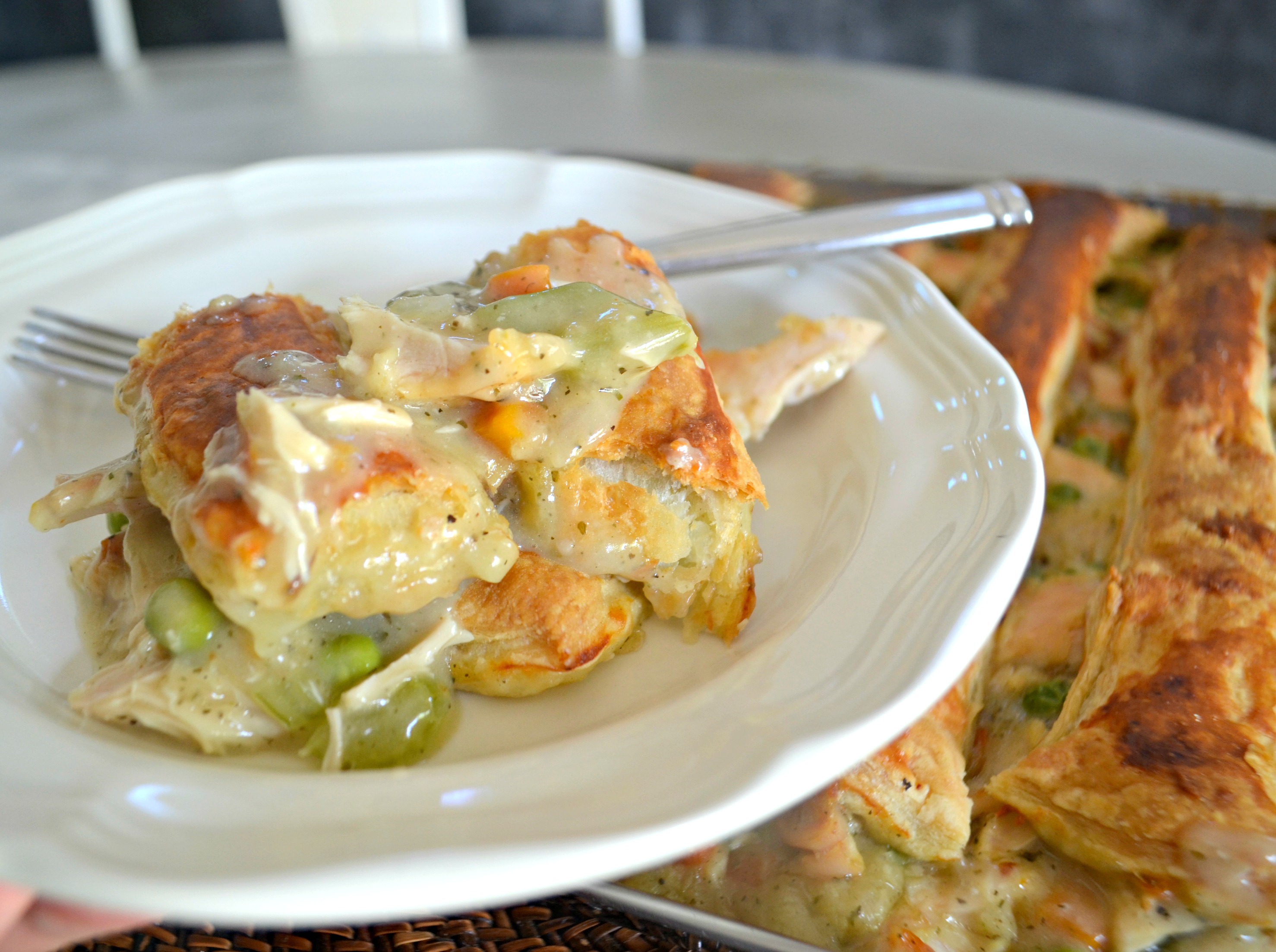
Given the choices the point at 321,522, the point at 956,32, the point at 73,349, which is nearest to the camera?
the point at 321,522

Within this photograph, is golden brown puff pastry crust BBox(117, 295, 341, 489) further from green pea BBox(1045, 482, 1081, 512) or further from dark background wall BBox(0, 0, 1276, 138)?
dark background wall BBox(0, 0, 1276, 138)

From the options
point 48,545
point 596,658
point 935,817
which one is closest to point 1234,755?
point 935,817

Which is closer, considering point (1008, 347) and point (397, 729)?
point (397, 729)

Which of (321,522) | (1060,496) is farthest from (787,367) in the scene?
(321,522)

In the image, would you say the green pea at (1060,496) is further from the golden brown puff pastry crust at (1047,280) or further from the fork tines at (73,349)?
the fork tines at (73,349)

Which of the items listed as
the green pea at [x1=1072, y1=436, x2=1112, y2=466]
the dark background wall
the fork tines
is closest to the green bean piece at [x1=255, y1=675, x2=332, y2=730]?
the fork tines

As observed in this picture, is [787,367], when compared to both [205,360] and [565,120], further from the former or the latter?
[565,120]
